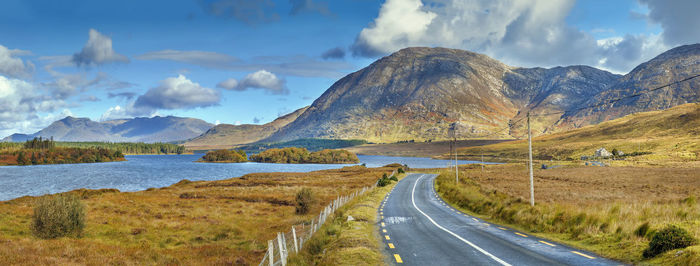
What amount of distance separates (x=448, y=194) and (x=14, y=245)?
140 ft

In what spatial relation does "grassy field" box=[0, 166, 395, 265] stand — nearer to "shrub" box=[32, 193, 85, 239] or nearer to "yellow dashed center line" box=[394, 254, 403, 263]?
"shrub" box=[32, 193, 85, 239]

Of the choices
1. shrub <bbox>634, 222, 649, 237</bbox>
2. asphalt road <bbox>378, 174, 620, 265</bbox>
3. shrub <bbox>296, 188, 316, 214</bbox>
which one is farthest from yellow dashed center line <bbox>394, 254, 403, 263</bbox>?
shrub <bbox>296, 188, 316, 214</bbox>

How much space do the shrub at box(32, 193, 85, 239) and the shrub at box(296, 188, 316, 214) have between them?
21.0 m

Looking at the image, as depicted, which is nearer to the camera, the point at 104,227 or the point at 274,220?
the point at 104,227

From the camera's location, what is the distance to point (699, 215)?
20.6 meters

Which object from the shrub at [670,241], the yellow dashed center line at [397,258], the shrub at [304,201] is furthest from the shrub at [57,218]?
the shrub at [670,241]

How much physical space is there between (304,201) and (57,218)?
22.9 meters

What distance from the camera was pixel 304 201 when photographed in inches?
1746

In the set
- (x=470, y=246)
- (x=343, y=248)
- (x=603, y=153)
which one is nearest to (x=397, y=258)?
(x=343, y=248)

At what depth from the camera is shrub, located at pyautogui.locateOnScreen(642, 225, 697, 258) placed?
Result: 534 inches

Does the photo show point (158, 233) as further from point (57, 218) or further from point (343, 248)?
point (343, 248)

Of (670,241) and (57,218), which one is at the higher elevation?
(670,241)

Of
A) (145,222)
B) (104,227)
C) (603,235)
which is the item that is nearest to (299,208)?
(145,222)

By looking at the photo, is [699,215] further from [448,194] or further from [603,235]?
[448,194]
